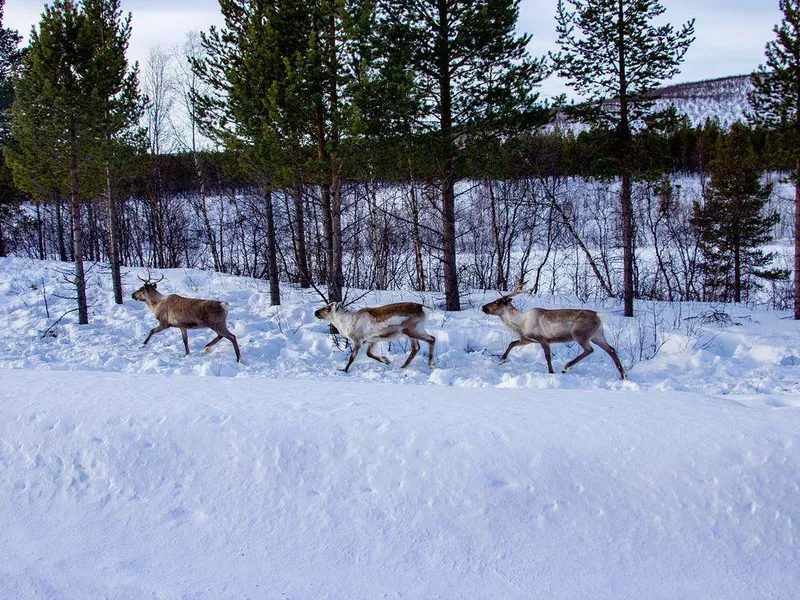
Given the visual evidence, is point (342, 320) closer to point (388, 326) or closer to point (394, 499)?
point (388, 326)

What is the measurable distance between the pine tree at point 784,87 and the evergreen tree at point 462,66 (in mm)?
6702

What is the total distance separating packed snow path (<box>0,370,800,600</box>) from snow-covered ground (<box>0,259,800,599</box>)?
14 mm

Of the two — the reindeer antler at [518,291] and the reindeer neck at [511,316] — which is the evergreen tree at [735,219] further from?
the reindeer neck at [511,316]

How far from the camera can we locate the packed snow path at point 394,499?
3.48 meters

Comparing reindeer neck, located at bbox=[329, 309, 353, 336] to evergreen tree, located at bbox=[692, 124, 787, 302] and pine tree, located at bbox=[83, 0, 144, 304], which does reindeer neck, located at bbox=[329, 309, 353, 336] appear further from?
evergreen tree, located at bbox=[692, 124, 787, 302]

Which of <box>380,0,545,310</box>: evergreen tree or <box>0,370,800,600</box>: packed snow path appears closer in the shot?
<box>0,370,800,600</box>: packed snow path

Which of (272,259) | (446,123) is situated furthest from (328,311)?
(446,123)

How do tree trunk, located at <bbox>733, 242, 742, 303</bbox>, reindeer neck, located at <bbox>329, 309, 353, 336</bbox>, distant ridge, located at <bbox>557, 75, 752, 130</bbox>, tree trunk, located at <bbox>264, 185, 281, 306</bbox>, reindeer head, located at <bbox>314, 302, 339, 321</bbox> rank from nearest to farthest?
reindeer neck, located at <bbox>329, 309, 353, 336</bbox>
reindeer head, located at <bbox>314, 302, 339, 321</bbox>
tree trunk, located at <bbox>264, 185, 281, 306</bbox>
tree trunk, located at <bbox>733, 242, 742, 303</bbox>
distant ridge, located at <bbox>557, 75, 752, 130</bbox>

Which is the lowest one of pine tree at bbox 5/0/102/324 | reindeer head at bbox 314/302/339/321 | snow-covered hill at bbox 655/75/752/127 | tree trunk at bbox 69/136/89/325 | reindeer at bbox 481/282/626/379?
reindeer at bbox 481/282/626/379

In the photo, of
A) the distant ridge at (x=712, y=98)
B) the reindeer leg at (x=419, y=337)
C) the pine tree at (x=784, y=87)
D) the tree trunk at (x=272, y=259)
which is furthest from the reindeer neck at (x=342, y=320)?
the distant ridge at (x=712, y=98)

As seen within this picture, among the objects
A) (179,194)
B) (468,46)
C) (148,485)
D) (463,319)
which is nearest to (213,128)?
(468,46)

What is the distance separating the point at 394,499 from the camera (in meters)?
4.09

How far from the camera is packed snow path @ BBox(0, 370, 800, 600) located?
348 cm

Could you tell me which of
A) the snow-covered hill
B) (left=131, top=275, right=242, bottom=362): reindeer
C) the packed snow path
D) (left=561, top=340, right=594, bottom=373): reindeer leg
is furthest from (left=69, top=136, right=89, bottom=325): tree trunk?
the snow-covered hill
